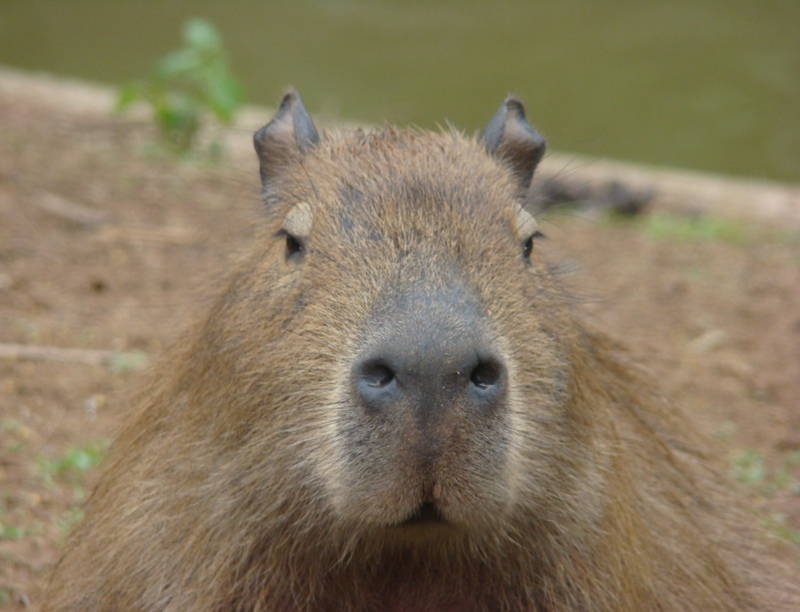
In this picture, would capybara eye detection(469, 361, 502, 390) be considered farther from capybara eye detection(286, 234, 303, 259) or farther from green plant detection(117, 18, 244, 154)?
green plant detection(117, 18, 244, 154)

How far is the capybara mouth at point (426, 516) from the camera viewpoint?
2584 mm

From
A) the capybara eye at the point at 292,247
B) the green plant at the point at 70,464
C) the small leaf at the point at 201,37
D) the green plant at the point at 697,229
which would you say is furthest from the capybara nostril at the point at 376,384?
the green plant at the point at 697,229

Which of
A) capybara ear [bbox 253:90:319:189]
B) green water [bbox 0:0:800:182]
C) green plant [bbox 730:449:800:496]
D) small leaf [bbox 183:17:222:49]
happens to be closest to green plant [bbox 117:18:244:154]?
small leaf [bbox 183:17:222:49]

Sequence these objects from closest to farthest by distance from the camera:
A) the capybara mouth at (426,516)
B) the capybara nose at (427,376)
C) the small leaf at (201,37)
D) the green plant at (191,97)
Answer: the capybara nose at (427,376)
the capybara mouth at (426,516)
the green plant at (191,97)
the small leaf at (201,37)

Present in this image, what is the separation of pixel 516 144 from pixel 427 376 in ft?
4.52

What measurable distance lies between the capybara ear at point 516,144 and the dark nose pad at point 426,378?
1.22 metres

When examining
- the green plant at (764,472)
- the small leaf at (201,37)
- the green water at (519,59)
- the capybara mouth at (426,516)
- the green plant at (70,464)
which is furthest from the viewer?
the green water at (519,59)

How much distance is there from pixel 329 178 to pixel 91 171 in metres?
5.23

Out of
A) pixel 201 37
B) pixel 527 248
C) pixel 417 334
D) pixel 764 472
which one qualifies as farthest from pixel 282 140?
pixel 201 37

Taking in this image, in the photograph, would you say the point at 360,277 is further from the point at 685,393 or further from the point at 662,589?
the point at 685,393

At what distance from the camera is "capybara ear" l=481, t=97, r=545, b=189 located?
3.57 m

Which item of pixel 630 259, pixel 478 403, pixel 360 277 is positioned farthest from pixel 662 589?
pixel 630 259

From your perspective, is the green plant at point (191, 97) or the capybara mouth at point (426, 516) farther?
the green plant at point (191, 97)

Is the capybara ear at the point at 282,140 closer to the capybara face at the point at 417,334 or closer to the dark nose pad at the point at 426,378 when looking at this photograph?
the capybara face at the point at 417,334
